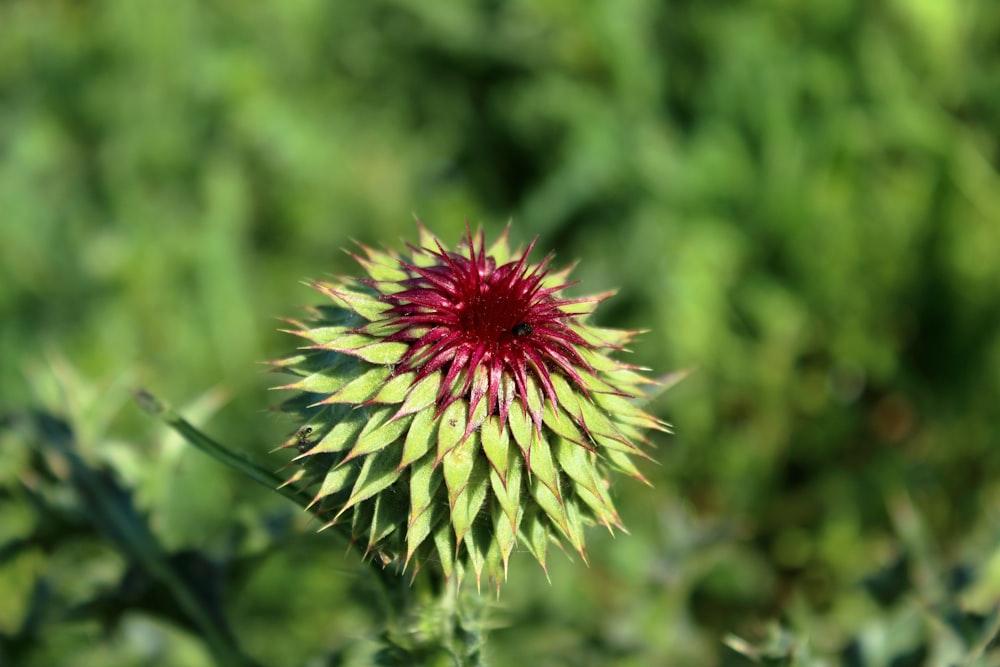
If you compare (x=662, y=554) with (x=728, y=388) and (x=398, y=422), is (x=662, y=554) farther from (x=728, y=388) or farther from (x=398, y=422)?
(x=398, y=422)

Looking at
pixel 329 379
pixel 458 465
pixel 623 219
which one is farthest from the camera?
pixel 623 219

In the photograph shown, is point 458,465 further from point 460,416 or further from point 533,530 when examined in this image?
point 533,530

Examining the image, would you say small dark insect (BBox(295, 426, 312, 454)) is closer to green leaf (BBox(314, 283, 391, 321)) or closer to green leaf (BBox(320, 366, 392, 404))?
green leaf (BBox(320, 366, 392, 404))

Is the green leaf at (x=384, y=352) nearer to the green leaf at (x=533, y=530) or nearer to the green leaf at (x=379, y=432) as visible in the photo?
the green leaf at (x=379, y=432)

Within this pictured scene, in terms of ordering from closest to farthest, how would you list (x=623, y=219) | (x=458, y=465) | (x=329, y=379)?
1. (x=458, y=465)
2. (x=329, y=379)
3. (x=623, y=219)

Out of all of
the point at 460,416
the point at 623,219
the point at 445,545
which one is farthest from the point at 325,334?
the point at 623,219

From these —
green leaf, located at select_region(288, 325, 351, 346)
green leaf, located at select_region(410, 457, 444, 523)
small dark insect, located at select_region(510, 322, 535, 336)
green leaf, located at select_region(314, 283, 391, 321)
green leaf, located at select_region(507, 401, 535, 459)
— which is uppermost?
green leaf, located at select_region(314, 283, 391, 321)

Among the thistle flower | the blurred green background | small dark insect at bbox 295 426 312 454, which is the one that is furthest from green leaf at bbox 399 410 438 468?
the blurred green background
